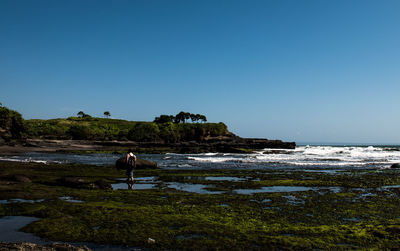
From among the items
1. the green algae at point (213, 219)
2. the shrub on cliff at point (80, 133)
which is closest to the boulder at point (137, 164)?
the green algae at point (213, 219)

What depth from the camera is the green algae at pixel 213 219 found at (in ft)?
24.7

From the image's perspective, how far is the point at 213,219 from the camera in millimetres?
9695

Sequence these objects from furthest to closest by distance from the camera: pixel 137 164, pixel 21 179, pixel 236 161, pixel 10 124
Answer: pixel 10 124 → pixel 236 161 → pixel 137 164 → pixel 21 179

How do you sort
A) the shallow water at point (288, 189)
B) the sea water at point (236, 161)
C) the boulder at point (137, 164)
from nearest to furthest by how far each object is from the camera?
the shallow water at point (288, 189) < the boulder at point (137, 164) < the sea water at point (236, 161)

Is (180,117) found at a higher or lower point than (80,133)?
higher

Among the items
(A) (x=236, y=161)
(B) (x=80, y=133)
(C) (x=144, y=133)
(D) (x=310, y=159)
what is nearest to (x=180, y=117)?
(C) (x=144, y=133)

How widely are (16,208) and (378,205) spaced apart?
47.7 ft

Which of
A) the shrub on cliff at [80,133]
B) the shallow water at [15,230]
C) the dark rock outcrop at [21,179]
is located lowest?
the shallow water at [15,230]

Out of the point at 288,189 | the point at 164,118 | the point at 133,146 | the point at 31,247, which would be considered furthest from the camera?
the point at 164,118

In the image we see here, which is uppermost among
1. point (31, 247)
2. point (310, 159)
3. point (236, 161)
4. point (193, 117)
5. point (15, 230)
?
point (193, 117)

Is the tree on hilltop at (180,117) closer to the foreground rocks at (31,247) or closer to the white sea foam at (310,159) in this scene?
the white sea foam at (310,159)

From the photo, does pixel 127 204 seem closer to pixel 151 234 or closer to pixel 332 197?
pixel 151 234

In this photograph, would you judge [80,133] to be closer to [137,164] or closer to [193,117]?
[193,117]

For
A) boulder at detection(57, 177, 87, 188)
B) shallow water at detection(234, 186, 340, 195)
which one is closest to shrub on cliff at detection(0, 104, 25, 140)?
boulder at detection(57, 177, 87, 188)
